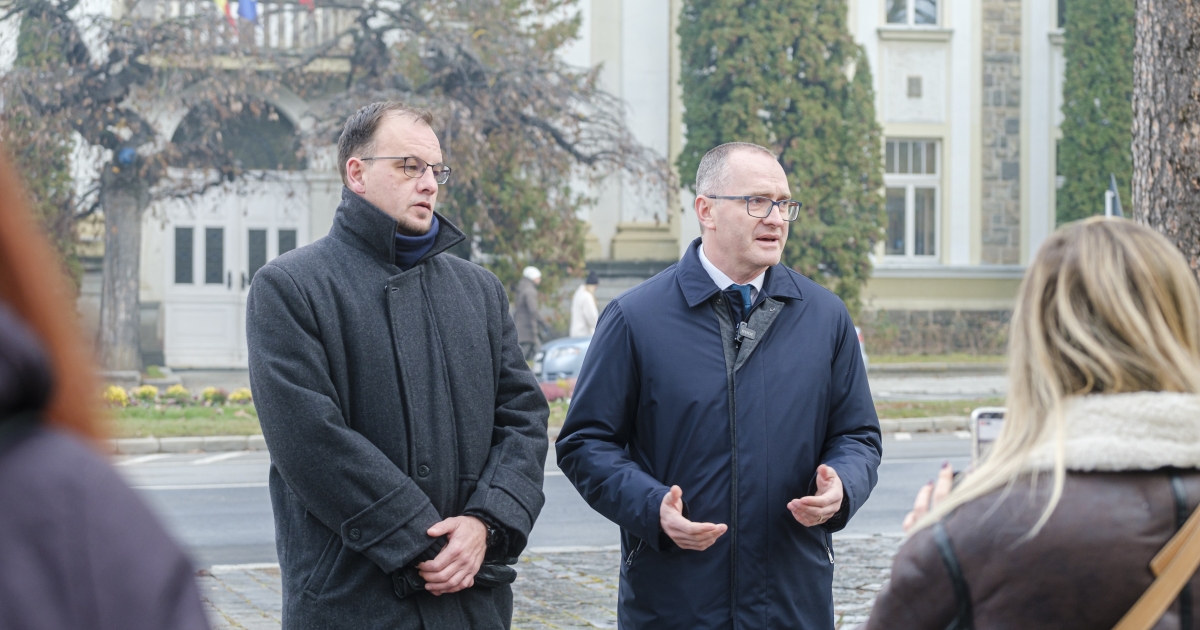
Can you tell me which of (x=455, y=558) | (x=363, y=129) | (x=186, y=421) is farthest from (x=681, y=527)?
(x=186, y=421)

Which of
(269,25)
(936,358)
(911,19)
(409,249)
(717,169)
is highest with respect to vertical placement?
(911,19)

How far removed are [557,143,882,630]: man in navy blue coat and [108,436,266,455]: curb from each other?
34.8 ft

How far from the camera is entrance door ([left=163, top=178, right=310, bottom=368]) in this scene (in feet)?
72.9

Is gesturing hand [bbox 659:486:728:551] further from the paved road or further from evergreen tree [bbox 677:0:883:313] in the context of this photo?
evergreen tree [bbox 677:0:883:313]

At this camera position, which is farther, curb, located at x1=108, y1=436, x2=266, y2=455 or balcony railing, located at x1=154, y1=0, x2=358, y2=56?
balcony railing, located at x1=154, y1=0, x2=358, y2=56

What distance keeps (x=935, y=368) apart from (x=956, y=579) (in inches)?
840

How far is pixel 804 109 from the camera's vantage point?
74.8 feet

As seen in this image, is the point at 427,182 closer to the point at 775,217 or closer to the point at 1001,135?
the point at 775,217


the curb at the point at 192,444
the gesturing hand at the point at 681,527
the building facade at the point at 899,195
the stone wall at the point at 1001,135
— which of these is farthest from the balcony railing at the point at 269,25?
the gesturing hand at the point at 681,527

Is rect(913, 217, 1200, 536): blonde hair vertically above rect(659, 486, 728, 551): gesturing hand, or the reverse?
rect(913, 217, 1200, 536): blonde hair

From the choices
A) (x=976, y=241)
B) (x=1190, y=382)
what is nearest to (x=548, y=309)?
(x=976, y=241)

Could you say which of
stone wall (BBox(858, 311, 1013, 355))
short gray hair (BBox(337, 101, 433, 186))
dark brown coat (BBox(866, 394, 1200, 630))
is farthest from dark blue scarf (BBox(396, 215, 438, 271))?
stone wall (BBox(858, 311, 1013, 355))

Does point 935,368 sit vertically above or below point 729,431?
below

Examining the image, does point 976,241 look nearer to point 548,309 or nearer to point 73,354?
point 548,309
